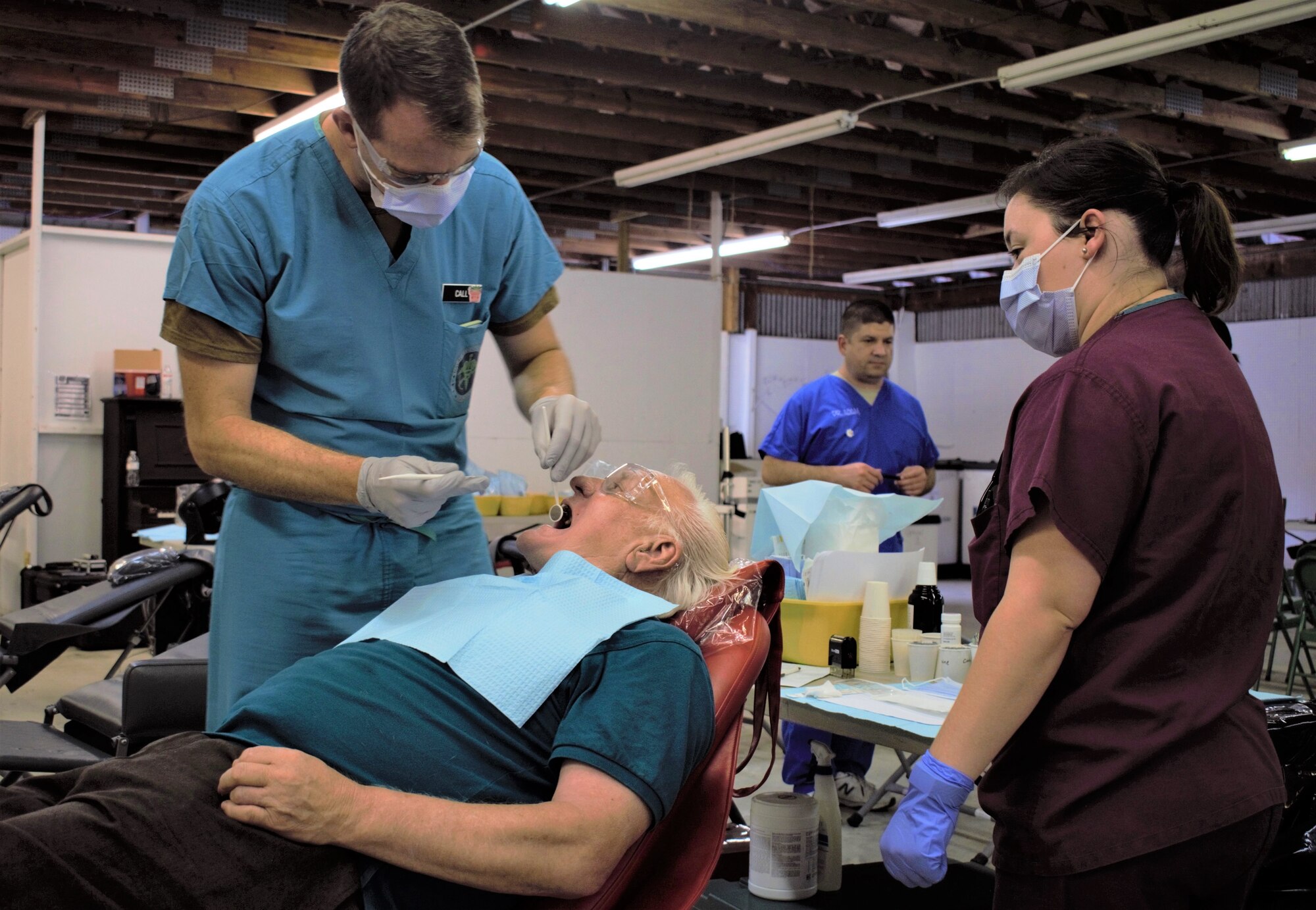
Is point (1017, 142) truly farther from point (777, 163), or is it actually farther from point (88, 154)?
point (88, 154)

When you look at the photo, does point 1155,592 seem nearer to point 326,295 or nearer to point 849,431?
point 326,295

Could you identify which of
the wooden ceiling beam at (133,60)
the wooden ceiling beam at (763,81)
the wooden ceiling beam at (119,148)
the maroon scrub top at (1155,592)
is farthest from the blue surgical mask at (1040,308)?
the wooden ceiling beam at (119,148)

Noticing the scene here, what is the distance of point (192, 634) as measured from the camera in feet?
18.3

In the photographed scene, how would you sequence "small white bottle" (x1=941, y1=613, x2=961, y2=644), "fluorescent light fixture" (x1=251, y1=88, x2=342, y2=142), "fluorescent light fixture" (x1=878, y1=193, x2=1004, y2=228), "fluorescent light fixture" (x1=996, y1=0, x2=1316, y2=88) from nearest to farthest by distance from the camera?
1. "small white bottle" (x1=941, y1=613, x2=961, y2=644)
2. "fluorescent light fixture" (x1=996, y1=0, x2=1316, y2=88)
3. "fluorescent light fixture" (x1=251, y1=88, x2=342, y2=142)
4. "fluorescent light fixture" (x1=878, y1=193, x2=1004, y2=228)

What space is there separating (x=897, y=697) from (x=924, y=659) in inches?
7.9

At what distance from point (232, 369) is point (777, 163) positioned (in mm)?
7691

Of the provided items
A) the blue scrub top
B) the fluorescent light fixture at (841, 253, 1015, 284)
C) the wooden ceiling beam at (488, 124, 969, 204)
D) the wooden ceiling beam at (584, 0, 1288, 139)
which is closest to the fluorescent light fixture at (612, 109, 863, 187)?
the wooden ceiling beam at (488, 124, 969, 204)

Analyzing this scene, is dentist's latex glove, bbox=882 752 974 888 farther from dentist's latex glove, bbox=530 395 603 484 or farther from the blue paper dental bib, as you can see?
dentist's latex glove, bbox=530 395 603 484

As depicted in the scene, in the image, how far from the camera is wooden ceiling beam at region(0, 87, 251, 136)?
721 centimetres

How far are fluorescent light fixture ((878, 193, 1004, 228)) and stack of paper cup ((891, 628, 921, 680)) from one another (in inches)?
241

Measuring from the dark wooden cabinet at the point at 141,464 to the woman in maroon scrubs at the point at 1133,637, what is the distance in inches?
248

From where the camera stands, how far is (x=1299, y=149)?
6875 millimetres

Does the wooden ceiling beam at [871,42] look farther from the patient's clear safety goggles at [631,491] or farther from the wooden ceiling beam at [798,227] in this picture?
the wooden ceiling beam at [798,227]

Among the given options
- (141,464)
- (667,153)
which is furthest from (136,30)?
(667,153)
